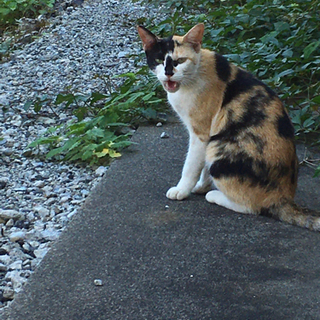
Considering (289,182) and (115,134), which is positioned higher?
(289,182)

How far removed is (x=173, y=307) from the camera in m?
2.54

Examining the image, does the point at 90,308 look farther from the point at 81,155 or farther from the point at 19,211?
the point at 81,155

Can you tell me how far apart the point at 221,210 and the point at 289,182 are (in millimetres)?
453

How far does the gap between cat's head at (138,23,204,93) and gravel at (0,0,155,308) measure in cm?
101

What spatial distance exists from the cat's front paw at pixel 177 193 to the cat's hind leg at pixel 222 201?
14 cm

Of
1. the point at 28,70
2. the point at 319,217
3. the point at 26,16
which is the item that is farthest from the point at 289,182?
the point at 26,16

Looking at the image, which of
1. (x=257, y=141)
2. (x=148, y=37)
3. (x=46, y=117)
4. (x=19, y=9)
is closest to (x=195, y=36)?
(x=148, y=37)

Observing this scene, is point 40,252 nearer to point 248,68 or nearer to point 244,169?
point 244,169

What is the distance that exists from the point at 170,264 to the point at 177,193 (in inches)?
29.7

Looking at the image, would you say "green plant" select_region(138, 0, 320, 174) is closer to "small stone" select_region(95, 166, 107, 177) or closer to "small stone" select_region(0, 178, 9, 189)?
"small stone" select_region(95, 166, 107, 177)

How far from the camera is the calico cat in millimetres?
3260

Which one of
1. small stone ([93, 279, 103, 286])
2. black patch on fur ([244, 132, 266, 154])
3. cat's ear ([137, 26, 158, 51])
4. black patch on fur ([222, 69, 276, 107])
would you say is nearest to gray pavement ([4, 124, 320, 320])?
small stone ([93, 279, 103, 286])

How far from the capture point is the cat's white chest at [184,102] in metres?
3.51

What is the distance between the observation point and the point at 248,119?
133 inches
